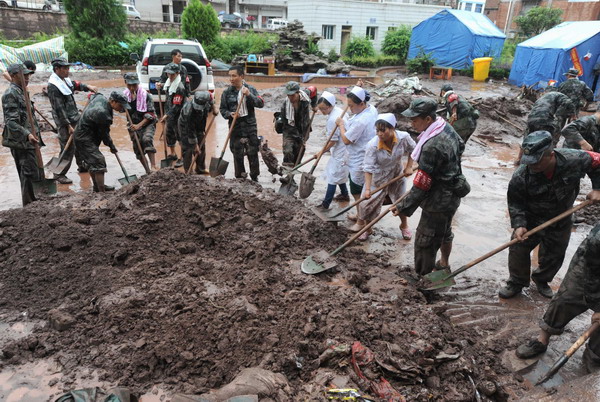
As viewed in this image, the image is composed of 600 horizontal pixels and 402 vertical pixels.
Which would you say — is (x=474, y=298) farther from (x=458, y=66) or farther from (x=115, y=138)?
(x=458, y=66)

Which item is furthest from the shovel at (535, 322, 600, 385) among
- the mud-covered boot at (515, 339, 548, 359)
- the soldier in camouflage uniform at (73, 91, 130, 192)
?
the soldier in camouflage uniform at (73, 91, 130, 192)

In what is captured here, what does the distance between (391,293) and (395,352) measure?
0.98m

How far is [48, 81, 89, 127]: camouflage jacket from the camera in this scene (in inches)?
240

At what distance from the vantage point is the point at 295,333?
9.82 ft

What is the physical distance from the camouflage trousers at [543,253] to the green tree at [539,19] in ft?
101

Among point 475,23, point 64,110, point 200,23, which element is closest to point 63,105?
point 64,110

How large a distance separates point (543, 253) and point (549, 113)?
10.2ft

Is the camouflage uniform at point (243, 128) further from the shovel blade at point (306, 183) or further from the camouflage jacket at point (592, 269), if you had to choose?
the camouflage jacket at point (592, 269)

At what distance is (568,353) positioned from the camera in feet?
9.37

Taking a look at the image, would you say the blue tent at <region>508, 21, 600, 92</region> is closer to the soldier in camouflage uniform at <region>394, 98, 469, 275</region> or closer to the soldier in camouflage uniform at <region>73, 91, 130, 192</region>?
the soldier in camouflage uniform at <region>394, 98, 469, 275</region>

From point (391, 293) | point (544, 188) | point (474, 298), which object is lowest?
point (474, 298)

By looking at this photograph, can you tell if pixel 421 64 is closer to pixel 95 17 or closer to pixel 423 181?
pixel 95 17

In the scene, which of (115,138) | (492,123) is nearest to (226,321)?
(115,138)

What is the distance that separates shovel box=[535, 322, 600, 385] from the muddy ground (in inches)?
5.2
